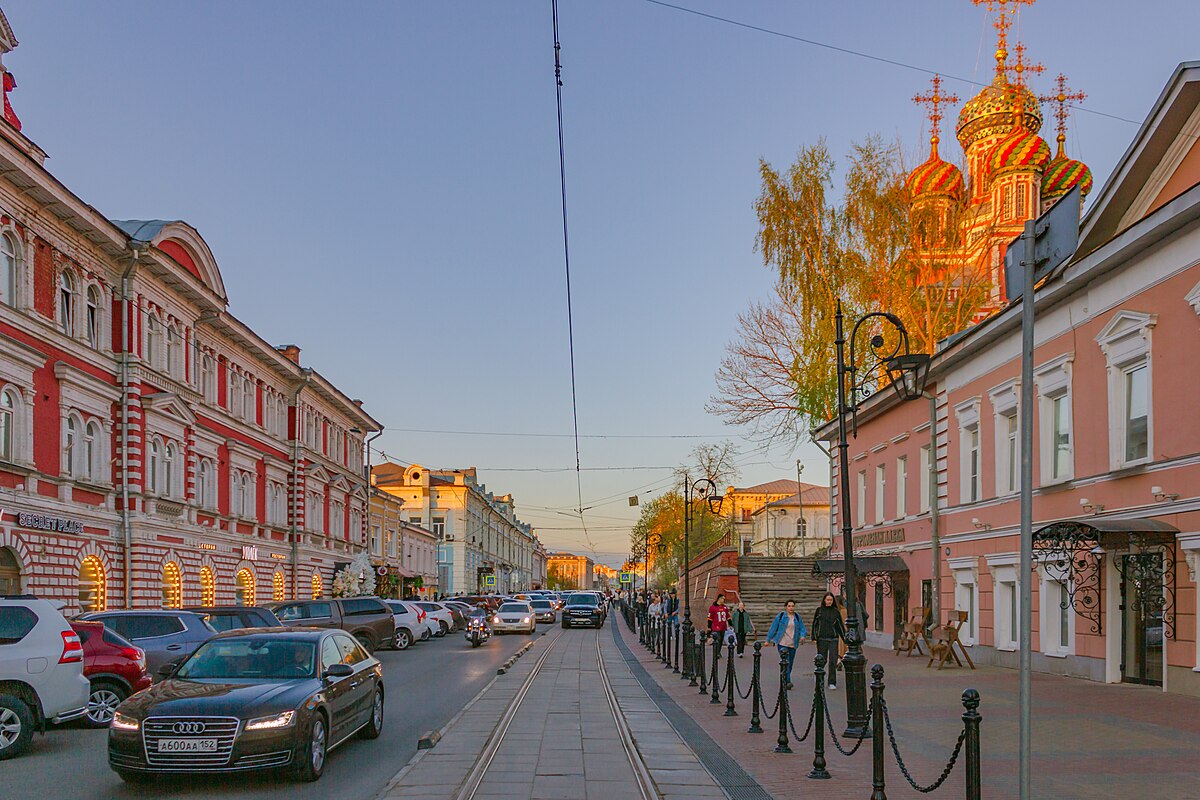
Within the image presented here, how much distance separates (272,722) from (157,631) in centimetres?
875

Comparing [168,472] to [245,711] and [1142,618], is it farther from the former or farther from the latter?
[1142,618]

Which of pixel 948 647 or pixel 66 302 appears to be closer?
pixel 948 647

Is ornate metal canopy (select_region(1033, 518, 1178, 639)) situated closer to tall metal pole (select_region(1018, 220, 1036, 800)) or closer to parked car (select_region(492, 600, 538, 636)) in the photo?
tall metal pole (select_region(1018, 220, 1036, 800))

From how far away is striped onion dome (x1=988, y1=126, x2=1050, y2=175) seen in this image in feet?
159

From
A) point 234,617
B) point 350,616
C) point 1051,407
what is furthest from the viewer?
point 350,616

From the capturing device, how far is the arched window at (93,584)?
2969cm

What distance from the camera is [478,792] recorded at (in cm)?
970

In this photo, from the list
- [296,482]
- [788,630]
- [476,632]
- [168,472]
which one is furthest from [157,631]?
[296,482]

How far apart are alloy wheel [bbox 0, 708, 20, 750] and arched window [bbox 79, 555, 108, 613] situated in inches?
761

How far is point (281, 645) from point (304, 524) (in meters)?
42.3

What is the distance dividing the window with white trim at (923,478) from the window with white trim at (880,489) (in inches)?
159

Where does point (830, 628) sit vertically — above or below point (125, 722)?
below

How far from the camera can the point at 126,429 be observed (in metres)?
31.9

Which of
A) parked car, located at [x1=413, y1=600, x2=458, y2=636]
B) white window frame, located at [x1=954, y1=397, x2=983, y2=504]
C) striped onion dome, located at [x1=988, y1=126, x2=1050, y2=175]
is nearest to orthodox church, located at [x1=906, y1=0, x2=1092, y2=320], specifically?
striped onion dome, located at [x1=988, y1=126, x2=1050, y2=175]
